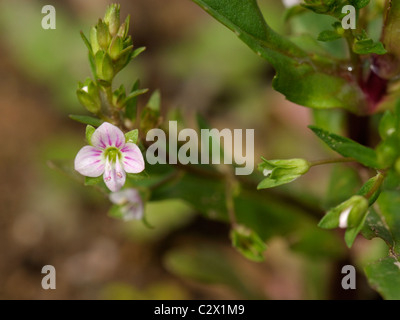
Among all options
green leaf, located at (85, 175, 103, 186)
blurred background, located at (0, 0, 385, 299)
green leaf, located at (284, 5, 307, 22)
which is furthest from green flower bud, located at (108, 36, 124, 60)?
blurred background, located at (0, 0, 385, 299)

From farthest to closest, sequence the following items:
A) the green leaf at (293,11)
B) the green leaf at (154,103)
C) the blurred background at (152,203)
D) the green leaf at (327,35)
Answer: the blurred background at (152,203) < the green leaf at (293,11) < the green leaf at (154,103) < the green leaf at (327,35)

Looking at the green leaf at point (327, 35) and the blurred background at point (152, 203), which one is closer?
the green leaf at point (327, 35)

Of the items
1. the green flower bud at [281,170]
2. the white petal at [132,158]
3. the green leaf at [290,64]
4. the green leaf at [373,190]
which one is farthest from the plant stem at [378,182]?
the white petal at [132,158]

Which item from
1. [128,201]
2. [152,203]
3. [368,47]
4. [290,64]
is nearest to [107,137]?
[128,201]

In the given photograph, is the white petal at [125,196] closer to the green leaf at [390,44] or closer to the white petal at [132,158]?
the white petal at [132,158]

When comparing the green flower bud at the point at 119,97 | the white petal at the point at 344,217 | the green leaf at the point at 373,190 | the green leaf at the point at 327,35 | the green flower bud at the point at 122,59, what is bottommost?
the white petal at the point at 344,217

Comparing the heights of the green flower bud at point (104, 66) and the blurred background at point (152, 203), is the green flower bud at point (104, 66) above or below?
below

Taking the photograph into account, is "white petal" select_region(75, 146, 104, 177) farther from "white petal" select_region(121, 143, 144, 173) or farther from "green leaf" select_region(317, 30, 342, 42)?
"green leaf" select_region(317, 30, 342, 42)
